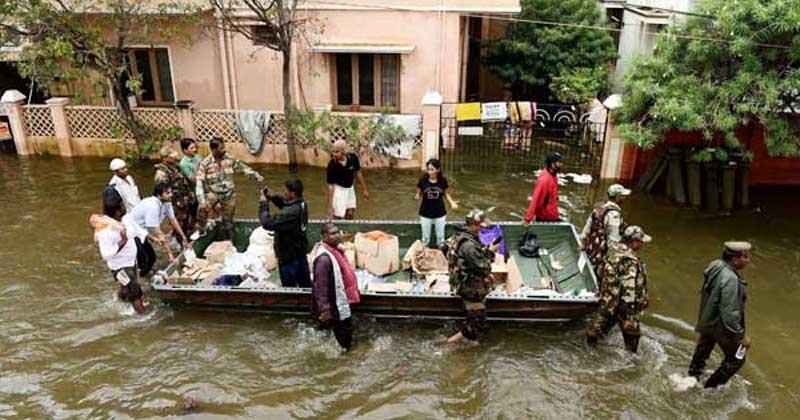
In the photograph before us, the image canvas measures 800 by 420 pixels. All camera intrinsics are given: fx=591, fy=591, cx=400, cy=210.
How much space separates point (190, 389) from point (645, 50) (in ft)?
45.8

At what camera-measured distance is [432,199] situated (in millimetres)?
8117

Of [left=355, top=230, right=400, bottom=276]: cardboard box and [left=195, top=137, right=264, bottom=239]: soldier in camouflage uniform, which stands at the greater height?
[left=195, top=137, right=264, bottom=239]: soldier in camouflage uniform

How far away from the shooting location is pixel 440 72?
1380 centimetres

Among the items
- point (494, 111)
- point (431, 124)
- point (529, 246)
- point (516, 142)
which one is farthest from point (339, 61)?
point (529, 246)

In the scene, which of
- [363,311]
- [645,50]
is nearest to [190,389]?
[363,311]

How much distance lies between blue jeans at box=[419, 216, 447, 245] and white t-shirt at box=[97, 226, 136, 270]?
148 inches

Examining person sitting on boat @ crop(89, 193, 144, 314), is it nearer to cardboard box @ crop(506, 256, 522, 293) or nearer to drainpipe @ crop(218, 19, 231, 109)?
cardboard box @ crop(506, 256, 522, 293)

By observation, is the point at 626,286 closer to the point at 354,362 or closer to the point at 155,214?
the point at 354,362

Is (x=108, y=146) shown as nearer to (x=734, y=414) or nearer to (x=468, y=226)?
(x=468, y=226)

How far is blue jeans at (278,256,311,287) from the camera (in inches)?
283

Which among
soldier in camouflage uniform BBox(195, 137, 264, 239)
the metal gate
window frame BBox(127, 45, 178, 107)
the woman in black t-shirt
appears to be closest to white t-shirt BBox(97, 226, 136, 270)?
soldier in camouflage uniform BBox(195, 137, 264, 239)

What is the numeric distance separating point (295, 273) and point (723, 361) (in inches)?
188

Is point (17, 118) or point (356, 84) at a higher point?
point (356, 84)

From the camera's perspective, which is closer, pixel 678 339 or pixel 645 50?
pixel 678 339
